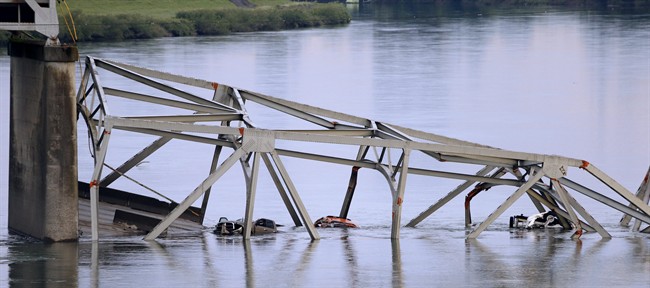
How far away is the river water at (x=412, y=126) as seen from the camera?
26.2 m

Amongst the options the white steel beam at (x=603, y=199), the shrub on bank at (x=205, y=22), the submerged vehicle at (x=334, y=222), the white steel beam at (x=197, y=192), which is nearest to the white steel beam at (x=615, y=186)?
the white steel beam at (x=603, y=199)

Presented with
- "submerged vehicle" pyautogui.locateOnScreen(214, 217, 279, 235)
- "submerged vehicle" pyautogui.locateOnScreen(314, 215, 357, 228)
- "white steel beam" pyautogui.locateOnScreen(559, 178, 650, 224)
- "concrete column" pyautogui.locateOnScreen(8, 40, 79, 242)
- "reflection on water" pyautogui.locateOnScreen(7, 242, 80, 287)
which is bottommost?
"submerged vehicle" pyautogui.locateOnScreen(314, 215, 357, 228)

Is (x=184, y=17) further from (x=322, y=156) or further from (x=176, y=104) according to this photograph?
(x=322, y=156)

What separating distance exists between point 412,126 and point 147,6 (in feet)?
226

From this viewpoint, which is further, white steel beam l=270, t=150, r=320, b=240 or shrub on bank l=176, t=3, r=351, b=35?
shrub on bank l=176, t=3, r=351, b=35

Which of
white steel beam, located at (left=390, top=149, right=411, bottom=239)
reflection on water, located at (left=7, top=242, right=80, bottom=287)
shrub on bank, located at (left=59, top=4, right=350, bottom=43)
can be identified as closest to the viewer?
reflection on water, located at (left=7, top=242, right=80, bottom=287)

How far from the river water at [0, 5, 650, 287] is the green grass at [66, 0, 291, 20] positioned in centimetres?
1004

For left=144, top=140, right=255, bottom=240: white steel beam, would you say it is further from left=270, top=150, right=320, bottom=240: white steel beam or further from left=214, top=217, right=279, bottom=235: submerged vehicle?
left=214, top=217, right=279, bottom=235: submerged vehicle

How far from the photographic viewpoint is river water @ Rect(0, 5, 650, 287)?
26234 mm

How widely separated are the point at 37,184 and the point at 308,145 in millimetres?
24901

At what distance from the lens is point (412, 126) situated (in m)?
56.2

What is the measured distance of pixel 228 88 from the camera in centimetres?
3431

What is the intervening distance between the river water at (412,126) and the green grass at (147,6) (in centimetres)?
1004

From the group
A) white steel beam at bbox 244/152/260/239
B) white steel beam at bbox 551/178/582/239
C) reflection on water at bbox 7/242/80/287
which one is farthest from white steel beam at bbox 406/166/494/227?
reflection on water at bbox 7/242/80/287
